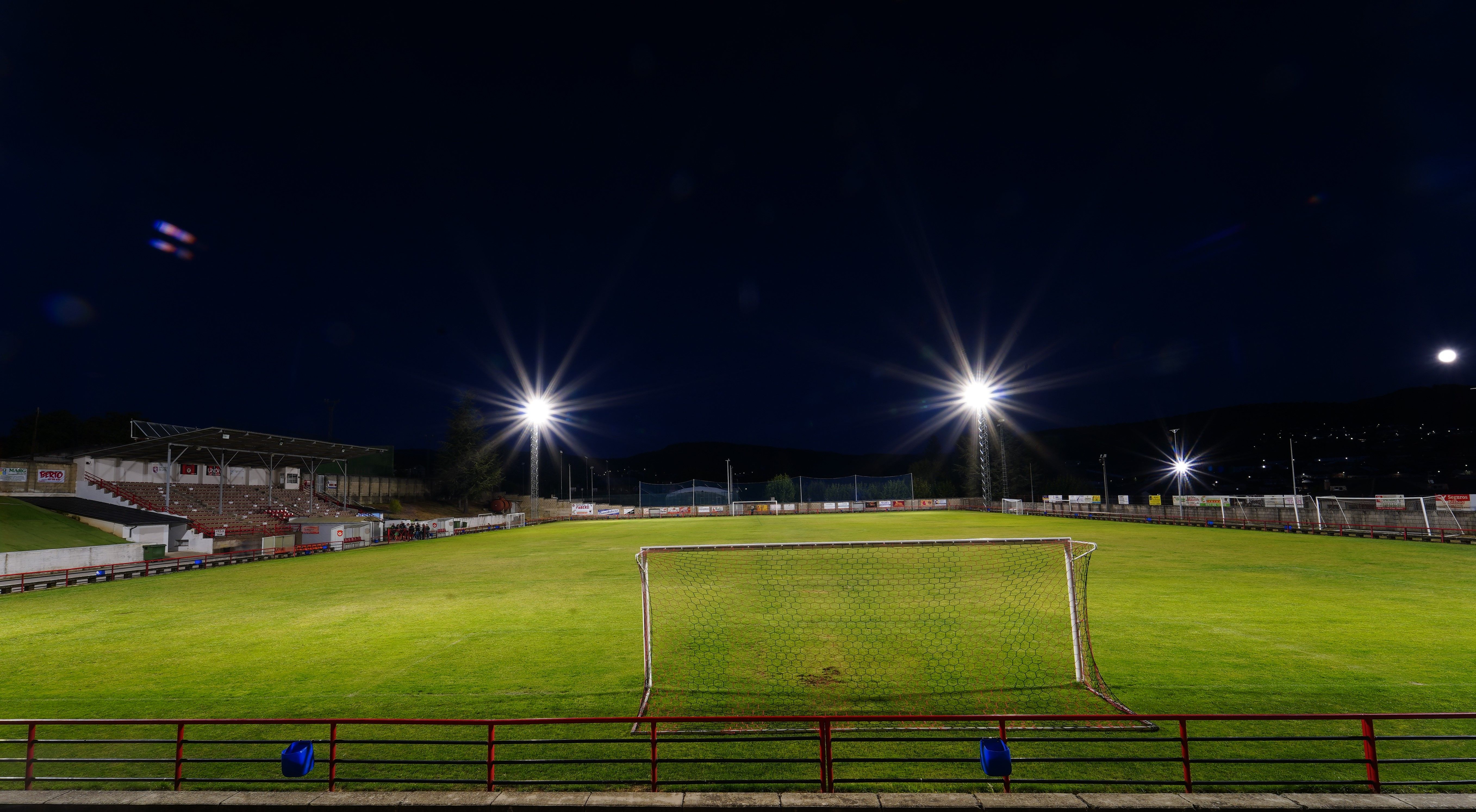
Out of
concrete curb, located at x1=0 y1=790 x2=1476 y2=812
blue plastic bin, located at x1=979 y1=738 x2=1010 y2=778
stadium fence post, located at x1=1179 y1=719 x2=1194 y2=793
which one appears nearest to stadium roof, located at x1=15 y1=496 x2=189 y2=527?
concrete curb, located at x1=0 y1=790 x2=1476 y2=812

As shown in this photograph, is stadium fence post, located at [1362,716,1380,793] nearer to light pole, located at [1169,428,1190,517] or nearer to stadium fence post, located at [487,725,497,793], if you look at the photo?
stadium fence post, located at [487,725,497,793]

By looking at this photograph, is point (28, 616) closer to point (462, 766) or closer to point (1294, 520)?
point (462, 766)

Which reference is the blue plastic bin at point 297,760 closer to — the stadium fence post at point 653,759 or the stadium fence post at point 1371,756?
the stadium fence post at point 653,759

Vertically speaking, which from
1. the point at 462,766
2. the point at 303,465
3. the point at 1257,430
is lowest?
the point at 462,766

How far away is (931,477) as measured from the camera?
13250 centimetres

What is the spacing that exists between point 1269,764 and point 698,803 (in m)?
6.25

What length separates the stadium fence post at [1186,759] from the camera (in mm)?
6457

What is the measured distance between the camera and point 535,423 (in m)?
62.6

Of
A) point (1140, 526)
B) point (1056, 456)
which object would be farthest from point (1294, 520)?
point (1056, 456)

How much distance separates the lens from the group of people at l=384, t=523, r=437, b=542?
46.0 meters

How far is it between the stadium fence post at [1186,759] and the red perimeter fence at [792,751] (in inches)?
0.9

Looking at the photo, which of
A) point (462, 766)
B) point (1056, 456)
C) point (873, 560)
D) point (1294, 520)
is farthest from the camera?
point (1056, 456)

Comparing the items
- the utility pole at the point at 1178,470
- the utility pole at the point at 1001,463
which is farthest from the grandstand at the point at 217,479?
the utility pole at the point at 1001,463

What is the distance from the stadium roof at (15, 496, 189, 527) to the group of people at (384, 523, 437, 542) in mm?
11212
